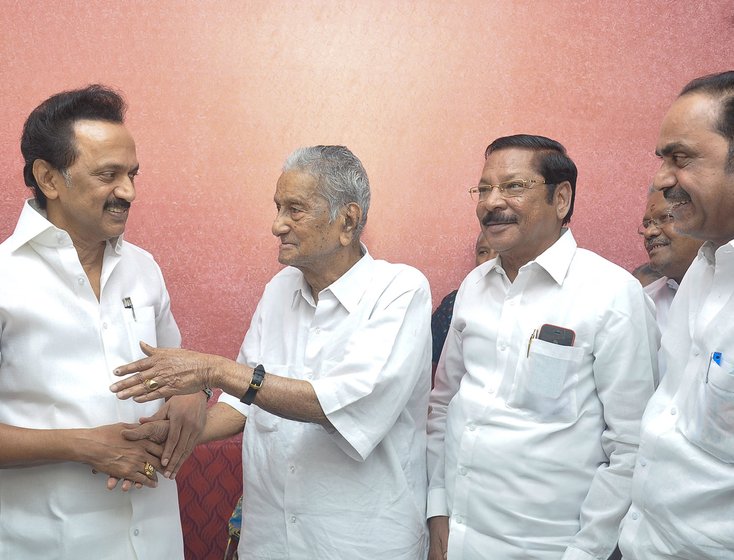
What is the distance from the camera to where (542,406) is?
2180 millimetres

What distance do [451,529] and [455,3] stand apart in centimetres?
209

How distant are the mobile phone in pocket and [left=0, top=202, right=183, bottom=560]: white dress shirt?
3.64 feet

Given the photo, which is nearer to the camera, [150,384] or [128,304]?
[150,384]

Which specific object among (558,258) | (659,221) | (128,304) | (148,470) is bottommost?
(148,470)

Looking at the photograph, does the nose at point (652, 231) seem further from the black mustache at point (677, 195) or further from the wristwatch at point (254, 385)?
the wristwatch at point (254, 385)

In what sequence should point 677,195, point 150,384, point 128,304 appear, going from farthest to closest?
point 128,304 → point 150,384 → point 677,195

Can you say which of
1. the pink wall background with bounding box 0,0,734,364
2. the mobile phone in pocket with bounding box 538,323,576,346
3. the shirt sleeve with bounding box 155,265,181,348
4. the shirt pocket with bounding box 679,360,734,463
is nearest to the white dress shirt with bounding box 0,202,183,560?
the shirt sleeve with bounding box 155,265,181,348

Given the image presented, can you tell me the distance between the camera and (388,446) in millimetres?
2250

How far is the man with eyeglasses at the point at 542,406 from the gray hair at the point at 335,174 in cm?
38

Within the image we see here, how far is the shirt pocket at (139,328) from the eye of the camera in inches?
85.7

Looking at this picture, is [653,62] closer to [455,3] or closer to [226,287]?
[455,3]

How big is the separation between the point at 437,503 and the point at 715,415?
34.8 inches

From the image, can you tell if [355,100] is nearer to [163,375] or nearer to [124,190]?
[124,190]

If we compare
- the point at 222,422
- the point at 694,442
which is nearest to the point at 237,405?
Result: the point at 222,422
